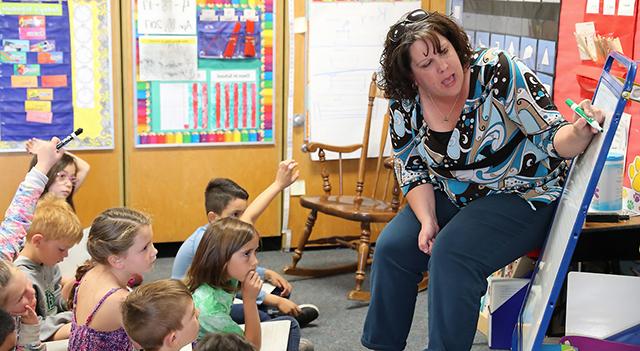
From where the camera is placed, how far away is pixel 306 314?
139 inches

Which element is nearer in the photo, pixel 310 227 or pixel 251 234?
pixel 251 234

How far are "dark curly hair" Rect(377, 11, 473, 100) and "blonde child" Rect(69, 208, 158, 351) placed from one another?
829 mm

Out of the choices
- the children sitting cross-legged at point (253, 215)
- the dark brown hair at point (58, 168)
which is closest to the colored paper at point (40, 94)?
the dark brown hair at point (58, 168)

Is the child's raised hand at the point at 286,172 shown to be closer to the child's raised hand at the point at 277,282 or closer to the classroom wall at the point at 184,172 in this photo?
the child's raised hand at the point at 277,282

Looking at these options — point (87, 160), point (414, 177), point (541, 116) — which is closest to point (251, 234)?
point (414, 177)

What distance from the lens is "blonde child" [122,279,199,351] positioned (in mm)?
2162

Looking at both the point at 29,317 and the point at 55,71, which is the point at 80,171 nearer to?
the point at 55,71

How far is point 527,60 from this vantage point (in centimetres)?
394

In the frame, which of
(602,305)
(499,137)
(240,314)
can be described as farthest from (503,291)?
(240,314)

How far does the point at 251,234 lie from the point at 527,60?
70.3 inches

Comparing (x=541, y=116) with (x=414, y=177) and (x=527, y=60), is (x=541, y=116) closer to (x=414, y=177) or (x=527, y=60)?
(x=414, y=177)

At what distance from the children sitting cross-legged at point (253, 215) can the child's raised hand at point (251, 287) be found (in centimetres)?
44

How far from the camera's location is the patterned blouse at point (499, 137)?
2.27m

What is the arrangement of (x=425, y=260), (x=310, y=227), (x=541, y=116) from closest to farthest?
1. (x=541, y=116)
2. (x=425, y=260)
3. (x=310, y=227)
